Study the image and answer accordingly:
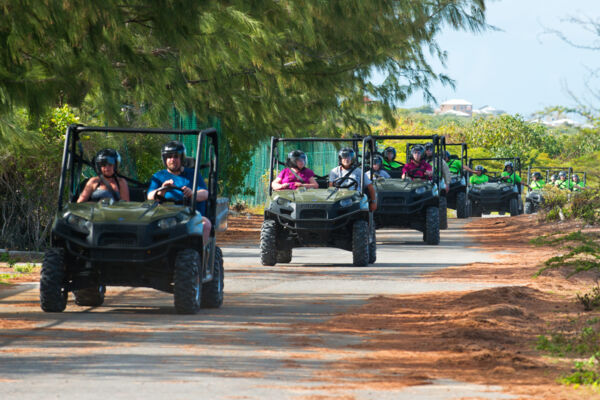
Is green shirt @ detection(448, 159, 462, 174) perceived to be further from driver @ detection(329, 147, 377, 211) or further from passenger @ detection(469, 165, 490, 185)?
driver @ detection(329, 147, 377, 211)

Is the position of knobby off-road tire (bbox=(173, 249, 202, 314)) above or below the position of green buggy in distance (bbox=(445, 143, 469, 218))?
below

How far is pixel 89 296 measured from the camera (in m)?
11.7

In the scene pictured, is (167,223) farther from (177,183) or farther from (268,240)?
(268,240)

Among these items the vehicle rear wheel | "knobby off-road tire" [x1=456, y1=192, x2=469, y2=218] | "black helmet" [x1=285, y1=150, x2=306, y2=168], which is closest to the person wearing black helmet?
"black helmet" [x1=285, y1=150, x2=306, y2=168]

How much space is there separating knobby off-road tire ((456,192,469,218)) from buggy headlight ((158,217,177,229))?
76.9ft

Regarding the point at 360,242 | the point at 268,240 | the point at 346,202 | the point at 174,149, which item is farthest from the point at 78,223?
the point at 360,242

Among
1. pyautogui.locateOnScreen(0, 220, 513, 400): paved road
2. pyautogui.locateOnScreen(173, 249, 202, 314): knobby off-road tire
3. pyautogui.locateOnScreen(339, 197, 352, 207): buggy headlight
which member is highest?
pyautogui.locateOnScreen(339, 197, 352, 207): buggy headlight

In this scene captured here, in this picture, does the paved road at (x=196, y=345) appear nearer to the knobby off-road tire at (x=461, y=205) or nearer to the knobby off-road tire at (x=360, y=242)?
the knobby off-road tire at (x=360, y=242)

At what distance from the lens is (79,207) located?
36.9 ft

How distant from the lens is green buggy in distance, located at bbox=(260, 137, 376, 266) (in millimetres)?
16969

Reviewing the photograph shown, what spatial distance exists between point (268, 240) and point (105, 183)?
5.78 meters

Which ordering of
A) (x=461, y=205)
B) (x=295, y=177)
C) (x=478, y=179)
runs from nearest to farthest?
(x=295, y=177) < (x=461, y=205) < (x=478, y=179)

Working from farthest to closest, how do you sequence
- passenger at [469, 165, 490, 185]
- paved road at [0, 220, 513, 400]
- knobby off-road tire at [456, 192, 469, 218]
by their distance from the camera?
passenger at [469, 165, 490, 185] → knobby off-road tire at [456, 192, 469, 218] → paved road at [0, 220, 513, 400]

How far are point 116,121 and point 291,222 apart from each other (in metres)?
4.31
